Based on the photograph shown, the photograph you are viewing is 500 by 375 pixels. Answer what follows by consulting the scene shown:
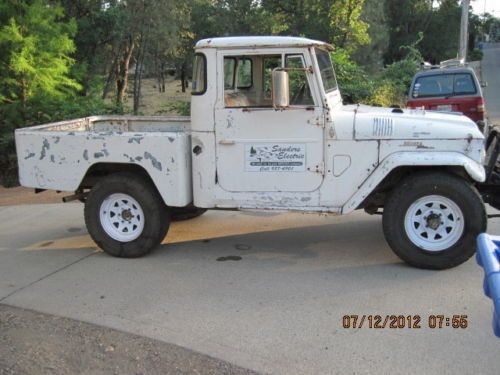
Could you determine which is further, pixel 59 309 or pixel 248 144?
pixel 248 144

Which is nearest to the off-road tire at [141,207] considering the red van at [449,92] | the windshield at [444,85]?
the red van at [449,92]

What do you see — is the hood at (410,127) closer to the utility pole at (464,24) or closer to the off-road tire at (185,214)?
the off-road tire at (185,214)

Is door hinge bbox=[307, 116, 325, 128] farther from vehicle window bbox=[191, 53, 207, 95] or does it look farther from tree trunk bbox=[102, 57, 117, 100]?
tree trunk bbox=[102, 57, 117, 100]

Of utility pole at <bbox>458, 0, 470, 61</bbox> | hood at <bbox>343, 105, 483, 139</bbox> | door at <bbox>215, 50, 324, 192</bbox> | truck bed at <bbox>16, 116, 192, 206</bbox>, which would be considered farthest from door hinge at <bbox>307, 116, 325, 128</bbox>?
utility pole at <bbox>458, 0, 470, 61</bbox>

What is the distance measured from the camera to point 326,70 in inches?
226

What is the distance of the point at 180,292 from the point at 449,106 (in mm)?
8462

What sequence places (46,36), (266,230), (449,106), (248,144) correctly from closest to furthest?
(248,144)
(266,230)
(449,106)
(46,36)

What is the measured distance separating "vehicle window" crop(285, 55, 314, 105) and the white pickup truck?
0.5 inches

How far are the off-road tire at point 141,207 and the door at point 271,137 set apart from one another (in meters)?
0.78

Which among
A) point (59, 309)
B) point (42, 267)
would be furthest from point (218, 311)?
point (42, 267)

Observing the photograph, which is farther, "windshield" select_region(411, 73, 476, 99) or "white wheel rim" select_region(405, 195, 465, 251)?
"windshield" select_region(411, 73, 476, 99)

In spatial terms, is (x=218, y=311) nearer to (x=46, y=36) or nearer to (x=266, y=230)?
(x=266, y=230)

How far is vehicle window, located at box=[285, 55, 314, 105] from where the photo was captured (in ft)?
17.7

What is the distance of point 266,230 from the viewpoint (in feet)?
22.5
